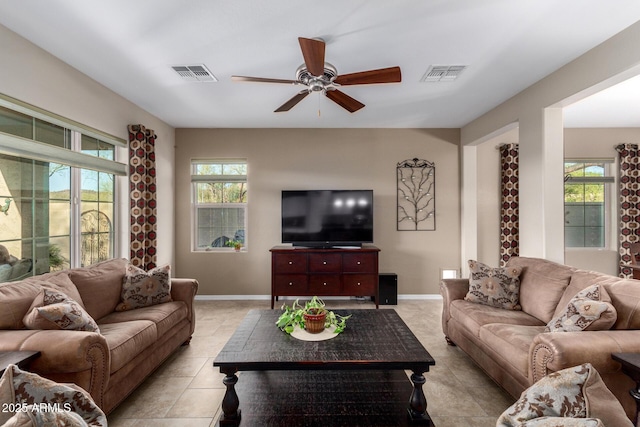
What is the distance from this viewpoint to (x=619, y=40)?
233 centimetres

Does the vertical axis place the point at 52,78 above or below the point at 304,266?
above

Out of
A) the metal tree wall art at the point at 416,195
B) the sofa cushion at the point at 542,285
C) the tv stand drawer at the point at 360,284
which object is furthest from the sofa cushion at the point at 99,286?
the metal tree wall art at the point at 416,195

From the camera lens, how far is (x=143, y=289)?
2895mm

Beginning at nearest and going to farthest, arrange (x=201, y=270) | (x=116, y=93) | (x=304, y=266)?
1. (x=116, y=93)
2. (x=304, y=266)
3. (x=201, y=270)

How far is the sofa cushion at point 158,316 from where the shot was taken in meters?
2.55

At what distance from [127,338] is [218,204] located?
9.69ft

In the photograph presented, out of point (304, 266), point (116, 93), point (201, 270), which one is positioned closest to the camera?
point (116, 93)

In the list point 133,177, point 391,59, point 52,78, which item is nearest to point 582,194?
point 391,59

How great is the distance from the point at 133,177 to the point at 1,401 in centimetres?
310

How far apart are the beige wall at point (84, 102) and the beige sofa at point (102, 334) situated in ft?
3.98

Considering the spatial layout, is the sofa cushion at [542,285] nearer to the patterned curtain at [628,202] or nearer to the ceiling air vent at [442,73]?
the ceiling air vent at [442,73]

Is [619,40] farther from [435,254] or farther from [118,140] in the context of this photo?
[118,140]

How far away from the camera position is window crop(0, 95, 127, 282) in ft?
7.91

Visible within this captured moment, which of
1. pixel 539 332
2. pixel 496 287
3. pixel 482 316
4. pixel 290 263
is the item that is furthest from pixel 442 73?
pixel 290 263
